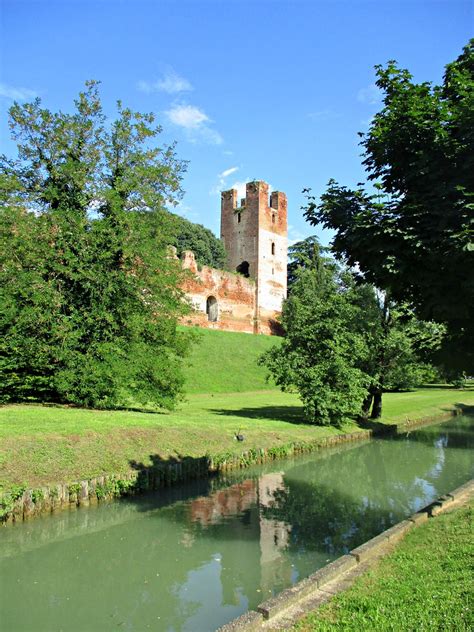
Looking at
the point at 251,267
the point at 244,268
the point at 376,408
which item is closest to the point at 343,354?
the point at 376,408

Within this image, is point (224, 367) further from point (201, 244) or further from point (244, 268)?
point (201, 244)

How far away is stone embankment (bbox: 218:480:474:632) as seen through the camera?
14.6 ft

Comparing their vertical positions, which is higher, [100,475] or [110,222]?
[110,222]

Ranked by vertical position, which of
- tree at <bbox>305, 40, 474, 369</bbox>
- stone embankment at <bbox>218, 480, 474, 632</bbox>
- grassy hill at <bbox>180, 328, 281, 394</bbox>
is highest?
tree at <bbox>305, 40, 474, 369</bbox>

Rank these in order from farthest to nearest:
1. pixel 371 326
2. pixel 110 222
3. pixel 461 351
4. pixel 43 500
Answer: pixel 371 326 → pixel 110 222 → pixel 43 500 → pixel 461 351

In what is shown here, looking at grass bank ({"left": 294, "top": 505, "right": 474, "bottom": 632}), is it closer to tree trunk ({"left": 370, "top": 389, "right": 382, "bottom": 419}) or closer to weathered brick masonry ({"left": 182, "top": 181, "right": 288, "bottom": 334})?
tree trunk ({"left": 370, "top": 389, "right": 382, "bottom": 419})

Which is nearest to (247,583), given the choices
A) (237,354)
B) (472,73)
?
(472,73)

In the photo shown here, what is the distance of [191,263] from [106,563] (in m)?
35.0

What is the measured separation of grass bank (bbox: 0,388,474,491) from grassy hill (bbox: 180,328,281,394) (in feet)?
28.2

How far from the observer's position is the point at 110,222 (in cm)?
1662

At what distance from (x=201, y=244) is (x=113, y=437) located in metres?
49.1

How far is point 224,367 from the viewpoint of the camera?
32.2 meters

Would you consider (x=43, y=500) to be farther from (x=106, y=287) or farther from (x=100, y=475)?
(x=106, y=287)

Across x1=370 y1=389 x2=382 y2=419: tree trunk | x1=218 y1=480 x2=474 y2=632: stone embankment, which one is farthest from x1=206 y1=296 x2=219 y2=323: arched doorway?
x1=218 y1=480 x2=474 y2=632: stone embankment
